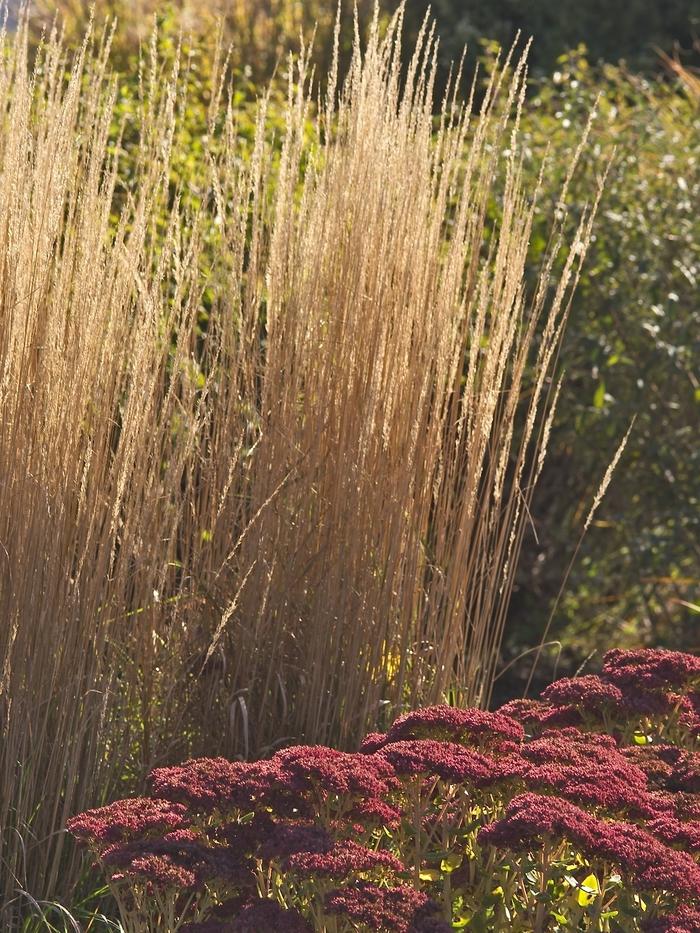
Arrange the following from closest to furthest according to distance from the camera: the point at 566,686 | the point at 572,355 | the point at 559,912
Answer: the point at 559,912 → the point at 566,686 → the point at 572,355

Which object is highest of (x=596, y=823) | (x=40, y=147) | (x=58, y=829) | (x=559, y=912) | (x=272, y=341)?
(x=40, y=147)

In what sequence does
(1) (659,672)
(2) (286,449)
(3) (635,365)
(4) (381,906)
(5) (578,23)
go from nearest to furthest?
(4) (381,906) → (1) (659,672) → (2) (286,449) → (3) (635,365) → (5) (578,23)

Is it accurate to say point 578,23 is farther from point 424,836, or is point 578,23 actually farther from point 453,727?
point 424,836

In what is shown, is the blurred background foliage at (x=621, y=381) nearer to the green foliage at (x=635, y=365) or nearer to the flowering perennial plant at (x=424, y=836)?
the green foliage at (x=635, y=365)

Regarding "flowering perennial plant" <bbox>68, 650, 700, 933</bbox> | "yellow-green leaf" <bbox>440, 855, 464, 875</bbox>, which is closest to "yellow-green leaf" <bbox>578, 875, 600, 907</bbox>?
"flowering perennial plant" <bbox>68, 650, 700, 933</bbox>

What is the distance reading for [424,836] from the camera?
2229 mm

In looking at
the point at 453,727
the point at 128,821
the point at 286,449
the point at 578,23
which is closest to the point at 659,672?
the point at 453,727

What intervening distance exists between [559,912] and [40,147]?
1696 mm

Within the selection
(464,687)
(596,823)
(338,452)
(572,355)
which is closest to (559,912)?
(596,823)

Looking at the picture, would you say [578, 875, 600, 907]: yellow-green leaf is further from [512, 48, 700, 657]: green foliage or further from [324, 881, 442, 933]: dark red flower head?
[512, 48, 700, 657]: green foliage

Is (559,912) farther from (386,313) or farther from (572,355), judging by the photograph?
(572,355)

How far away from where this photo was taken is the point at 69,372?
2664 millimetres

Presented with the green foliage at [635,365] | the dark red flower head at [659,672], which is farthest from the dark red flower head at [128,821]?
the green foliage at [635,365]

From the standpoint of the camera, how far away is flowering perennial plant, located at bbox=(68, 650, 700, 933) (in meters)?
1.92
